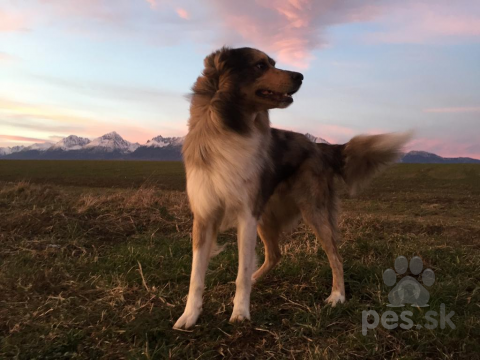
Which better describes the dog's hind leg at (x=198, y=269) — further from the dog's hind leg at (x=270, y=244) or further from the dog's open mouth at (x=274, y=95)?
the dog's open mouth at (x=274, y=95)

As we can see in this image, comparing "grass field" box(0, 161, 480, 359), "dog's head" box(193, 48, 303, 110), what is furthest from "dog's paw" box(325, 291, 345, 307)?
"dog's head" box(193, 48, 303, 110)

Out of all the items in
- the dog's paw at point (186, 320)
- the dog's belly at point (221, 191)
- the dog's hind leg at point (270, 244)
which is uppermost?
the dog's belly at point (221, 191)

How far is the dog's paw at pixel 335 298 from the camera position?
363 cm

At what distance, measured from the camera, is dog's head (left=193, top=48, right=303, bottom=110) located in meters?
3.57

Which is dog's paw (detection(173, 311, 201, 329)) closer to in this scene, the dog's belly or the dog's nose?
the dog's belly

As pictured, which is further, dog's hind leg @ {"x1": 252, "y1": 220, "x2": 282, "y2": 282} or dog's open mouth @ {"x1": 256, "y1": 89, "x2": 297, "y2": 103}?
dog's hind leg @ {"x1": 252, "y1": 220, "x2": 282, "y2": 282}

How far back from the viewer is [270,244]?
460cm

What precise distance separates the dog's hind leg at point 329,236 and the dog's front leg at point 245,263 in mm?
935

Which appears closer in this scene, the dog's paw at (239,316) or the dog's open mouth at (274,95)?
the dog's paw at (239,316)

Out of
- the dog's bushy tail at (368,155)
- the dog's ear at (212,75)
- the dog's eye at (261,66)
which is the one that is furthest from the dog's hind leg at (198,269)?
the dog's bushy tail at (368,155)

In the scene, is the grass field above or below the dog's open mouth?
below

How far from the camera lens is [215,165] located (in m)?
3.44

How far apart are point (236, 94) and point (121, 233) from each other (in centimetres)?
375

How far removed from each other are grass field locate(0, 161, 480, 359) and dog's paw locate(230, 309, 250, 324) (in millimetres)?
69
